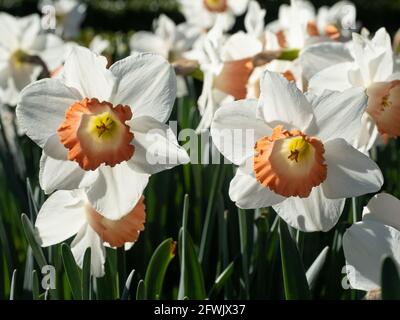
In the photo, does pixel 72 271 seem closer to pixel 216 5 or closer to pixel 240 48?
pixel 240 48

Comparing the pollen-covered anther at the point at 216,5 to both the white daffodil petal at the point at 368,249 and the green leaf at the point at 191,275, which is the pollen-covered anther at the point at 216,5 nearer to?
the green leaf at the point at 191,275

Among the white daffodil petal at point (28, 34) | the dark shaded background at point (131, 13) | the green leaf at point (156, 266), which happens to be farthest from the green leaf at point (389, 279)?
the dark shaded background at point (131, 13)

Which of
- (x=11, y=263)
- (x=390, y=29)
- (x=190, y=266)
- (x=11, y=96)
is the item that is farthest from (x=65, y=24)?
(x=390, y=29)

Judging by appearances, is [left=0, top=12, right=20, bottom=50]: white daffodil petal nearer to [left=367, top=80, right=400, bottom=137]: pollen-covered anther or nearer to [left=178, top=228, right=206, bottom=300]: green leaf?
[left=178, top=228, right=206, bottom=300]: green leaf

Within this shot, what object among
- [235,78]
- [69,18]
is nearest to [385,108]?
[235,78]

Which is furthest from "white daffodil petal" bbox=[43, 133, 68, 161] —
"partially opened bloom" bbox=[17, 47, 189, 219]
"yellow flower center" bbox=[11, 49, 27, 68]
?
"yellow flower center" bbox=[11, 49, 27, 68]
